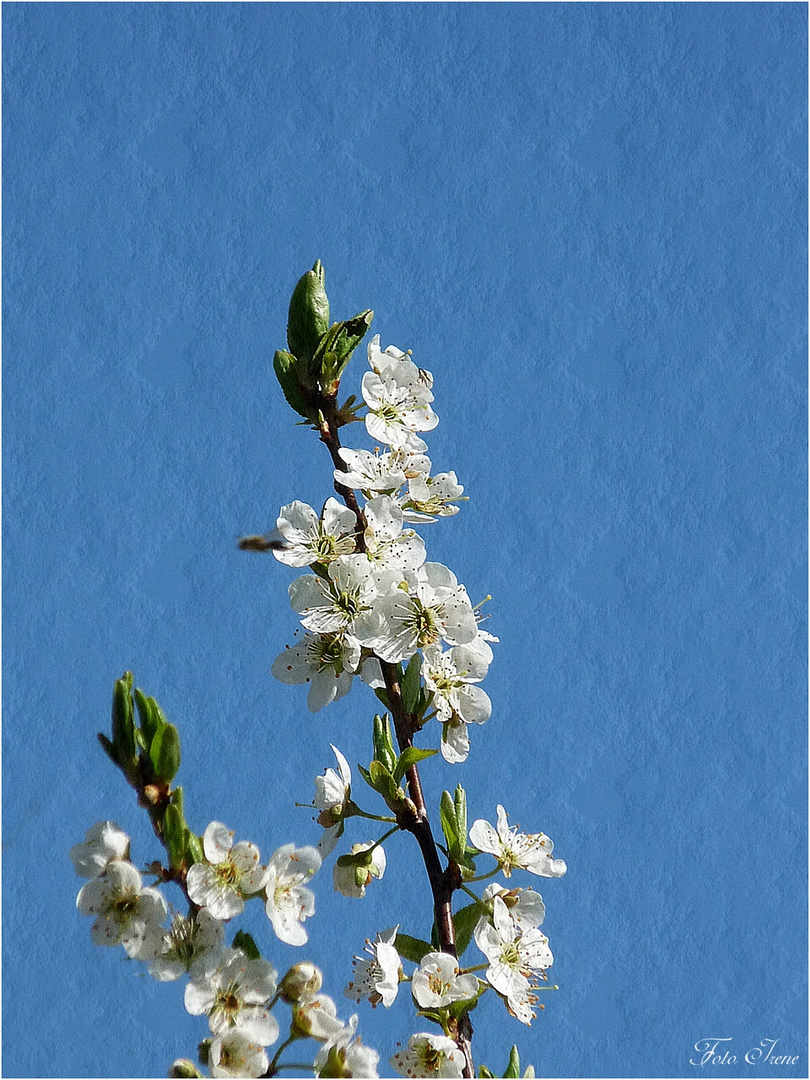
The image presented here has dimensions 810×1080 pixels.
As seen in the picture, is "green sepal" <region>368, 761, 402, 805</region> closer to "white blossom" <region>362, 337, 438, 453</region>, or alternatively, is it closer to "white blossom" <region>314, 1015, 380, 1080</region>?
"white blossom" <region>314, 1015, 380, 1080</region>

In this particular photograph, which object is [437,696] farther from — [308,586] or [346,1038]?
[346,1038]

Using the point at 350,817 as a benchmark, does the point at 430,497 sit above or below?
above

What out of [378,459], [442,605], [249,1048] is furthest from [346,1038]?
[378,459]

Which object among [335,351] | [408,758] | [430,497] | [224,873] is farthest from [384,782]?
[335,351]

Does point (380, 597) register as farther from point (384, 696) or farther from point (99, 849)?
point (99, 849)

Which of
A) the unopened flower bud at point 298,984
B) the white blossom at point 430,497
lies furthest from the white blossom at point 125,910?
the white blossom at point 430,497
